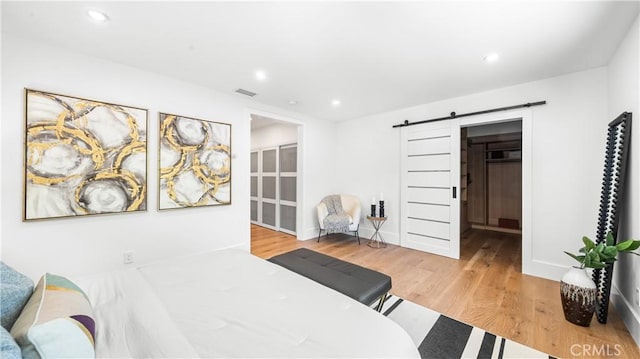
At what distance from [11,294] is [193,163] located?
2336 mm

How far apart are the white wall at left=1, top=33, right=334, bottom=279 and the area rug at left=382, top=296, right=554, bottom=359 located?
2.49 metres

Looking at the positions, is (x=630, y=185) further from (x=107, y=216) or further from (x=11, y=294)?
(x=107, y=216)

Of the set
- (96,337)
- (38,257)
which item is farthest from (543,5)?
(38,257)

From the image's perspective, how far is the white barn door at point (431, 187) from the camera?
3678 mm

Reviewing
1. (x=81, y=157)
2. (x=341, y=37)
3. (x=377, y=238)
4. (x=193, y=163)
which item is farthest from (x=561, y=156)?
(x=81, y=157)

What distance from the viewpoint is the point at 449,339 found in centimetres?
179

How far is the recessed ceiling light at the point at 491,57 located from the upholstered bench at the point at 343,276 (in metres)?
2.37

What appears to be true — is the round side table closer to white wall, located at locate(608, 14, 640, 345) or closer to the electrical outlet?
white wall, located at locate(608, 14, 640, 345)

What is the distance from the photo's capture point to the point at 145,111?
2760 millimetres

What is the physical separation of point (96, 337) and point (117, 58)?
271cm

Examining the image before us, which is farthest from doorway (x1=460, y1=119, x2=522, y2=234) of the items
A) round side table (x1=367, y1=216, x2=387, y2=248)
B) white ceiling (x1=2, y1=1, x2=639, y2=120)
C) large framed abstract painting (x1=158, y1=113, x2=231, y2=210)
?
large framed abstract painting (x1=158, y1=113, x2=231, y2=210)

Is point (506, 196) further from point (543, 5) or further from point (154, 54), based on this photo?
point (154, 54)

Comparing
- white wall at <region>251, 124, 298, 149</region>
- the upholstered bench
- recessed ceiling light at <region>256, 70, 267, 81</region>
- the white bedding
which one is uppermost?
recessed ceiling light at <region>256, 70, 267, 81</region>

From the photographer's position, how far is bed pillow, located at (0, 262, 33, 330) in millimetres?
861
